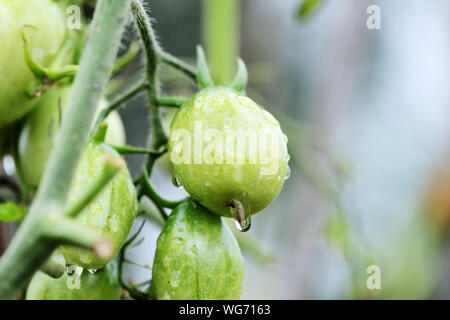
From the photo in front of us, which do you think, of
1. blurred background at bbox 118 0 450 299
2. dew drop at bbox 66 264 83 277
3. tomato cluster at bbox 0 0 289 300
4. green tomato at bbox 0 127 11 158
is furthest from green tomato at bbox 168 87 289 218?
blurred background at bbox 118 0 450 299

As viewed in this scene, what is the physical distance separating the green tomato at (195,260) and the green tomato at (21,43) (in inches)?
7.8

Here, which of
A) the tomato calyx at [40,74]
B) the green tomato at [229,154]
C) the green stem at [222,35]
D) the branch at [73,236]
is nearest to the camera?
the branch at [73,236]

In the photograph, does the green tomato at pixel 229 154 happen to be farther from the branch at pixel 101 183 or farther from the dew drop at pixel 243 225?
the branch at pixel 101 183

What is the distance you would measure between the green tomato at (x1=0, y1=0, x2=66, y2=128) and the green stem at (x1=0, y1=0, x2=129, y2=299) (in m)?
0.24

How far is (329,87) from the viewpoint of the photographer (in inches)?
59.0

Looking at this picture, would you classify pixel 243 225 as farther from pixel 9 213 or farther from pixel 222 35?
pixel 222 35

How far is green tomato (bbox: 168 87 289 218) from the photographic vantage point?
1.34 feet

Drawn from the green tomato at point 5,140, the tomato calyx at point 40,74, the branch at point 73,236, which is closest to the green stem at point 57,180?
the branch at point 73,236

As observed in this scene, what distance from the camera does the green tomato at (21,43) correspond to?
51 centimetres

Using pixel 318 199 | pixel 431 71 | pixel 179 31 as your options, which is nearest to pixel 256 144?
pixel 318 199

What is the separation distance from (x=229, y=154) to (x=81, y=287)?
0.18m

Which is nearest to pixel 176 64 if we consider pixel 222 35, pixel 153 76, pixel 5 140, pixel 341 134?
pixel 153 76
